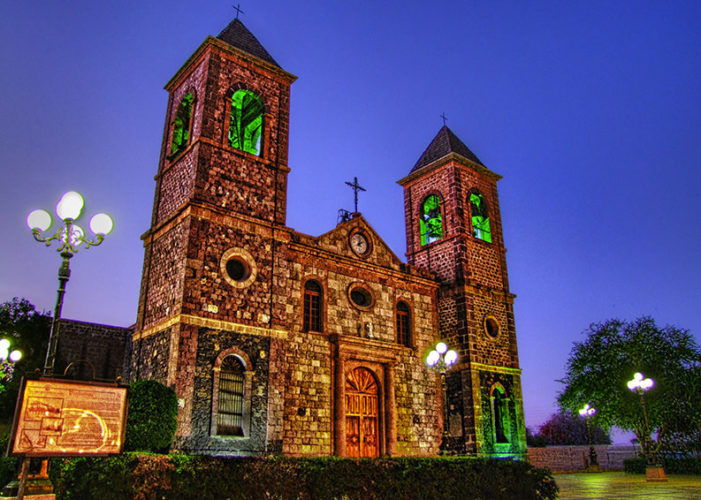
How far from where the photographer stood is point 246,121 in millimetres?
21984

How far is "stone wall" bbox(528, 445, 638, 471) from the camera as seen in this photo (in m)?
31.0

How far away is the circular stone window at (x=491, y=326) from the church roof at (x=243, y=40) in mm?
14028

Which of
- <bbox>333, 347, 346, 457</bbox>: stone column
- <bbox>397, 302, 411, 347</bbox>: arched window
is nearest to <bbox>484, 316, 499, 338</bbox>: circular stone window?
<bbox>397, 302, 411, 347</bbox>: arched window

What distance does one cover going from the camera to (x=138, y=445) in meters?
13.8

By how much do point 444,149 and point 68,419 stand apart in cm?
2215

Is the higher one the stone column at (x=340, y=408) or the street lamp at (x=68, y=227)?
the street lamp at (x=68, y=227)

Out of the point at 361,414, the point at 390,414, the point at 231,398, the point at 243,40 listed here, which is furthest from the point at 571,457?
the point at 243,40

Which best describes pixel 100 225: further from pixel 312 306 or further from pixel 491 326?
pixel 491 326

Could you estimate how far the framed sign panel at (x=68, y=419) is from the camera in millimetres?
7836

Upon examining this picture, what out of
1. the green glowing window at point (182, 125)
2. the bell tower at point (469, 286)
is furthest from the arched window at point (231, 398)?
the bell tower at point (469, 286)

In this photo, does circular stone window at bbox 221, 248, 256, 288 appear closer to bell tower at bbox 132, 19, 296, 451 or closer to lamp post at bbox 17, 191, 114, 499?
bell tower at bbox 132, 19, 296, 451

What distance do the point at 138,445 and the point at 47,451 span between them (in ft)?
20.9

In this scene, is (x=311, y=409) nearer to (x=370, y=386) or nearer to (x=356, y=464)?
(x=370, y=386)

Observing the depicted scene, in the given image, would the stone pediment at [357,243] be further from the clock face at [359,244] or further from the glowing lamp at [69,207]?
the glowing lamp at [69,207]
